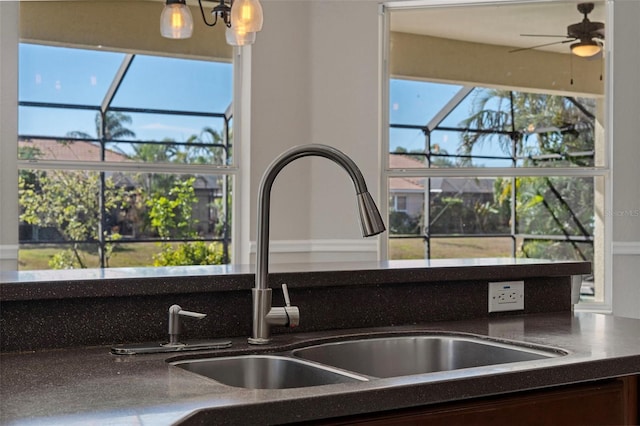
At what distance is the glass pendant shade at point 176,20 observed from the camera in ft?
9.57

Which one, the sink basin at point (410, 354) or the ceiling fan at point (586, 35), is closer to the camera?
the sink basin at point (410, 354)

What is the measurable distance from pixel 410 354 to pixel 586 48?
10.7ft

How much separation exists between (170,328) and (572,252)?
3.42 m

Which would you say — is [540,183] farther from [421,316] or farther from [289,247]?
[421,316]

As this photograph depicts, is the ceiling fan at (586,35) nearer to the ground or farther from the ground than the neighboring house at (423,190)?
farther from the ground

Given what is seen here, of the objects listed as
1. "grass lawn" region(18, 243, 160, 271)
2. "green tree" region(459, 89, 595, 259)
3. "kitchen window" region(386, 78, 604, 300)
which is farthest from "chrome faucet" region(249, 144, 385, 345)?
"green tree" region(459, 89, 595, 259)

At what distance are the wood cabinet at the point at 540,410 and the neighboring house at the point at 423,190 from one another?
3.02m

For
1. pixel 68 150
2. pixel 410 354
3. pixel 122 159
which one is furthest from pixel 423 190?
pixel 410 354

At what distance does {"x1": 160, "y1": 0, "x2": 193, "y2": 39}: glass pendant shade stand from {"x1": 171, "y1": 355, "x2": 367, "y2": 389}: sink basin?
5.53ft

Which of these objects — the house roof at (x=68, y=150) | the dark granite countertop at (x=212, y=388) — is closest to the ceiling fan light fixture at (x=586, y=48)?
the house roof at (x=68, y=150)

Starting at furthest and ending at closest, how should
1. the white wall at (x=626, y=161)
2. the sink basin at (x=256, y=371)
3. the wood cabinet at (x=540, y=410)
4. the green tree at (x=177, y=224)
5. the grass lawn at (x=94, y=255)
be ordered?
the green tree at (x=177, y=224)
the white wall at (x=626, y=161)
the grass lawn at (x=94, y=255)
the sink basin at (x=256, y=371)
the wood cabinet at (x=540, y=410)

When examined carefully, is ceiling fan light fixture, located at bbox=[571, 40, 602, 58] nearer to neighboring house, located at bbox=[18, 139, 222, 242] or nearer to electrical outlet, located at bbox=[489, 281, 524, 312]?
neighboring house, located at bbox=[18, 139, 222, 242]

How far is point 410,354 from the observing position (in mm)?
1894

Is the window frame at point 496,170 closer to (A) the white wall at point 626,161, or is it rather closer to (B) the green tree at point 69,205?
(A) the white wall at point 626,161
